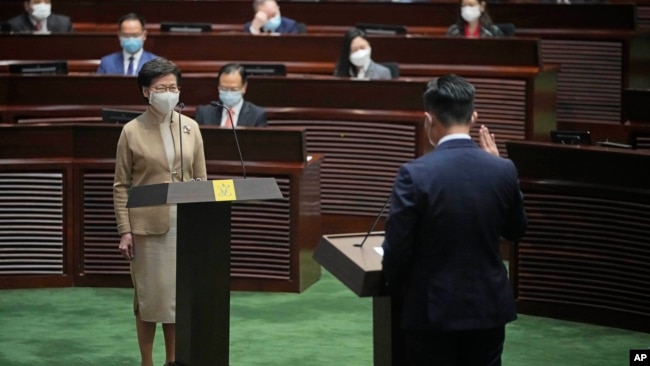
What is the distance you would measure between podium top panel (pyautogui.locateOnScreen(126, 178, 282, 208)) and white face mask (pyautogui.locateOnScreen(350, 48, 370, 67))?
395 centimetres

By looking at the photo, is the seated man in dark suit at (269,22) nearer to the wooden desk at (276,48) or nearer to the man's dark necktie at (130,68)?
the wooden desk at (276,48)

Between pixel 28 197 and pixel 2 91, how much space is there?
47.9 inches

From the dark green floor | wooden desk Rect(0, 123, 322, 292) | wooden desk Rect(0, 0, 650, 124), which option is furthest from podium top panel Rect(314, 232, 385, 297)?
wooden desk Rect(0, 0, 650, 124)

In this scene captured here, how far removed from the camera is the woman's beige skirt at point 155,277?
4824mm

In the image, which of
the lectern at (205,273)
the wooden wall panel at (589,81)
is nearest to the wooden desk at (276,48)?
the wooden wall panel at (589,81)

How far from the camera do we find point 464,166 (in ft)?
11.3

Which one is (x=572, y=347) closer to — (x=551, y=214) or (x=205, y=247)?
(x=551, y=214)

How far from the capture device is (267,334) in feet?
19.6

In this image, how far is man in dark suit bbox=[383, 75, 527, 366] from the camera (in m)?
3.40

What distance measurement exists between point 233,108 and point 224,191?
3.04m

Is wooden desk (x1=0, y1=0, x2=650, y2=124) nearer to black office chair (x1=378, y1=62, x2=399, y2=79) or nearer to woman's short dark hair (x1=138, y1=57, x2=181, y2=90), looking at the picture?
black office chair (x1=378, y1=62, x2=399, y2=79)

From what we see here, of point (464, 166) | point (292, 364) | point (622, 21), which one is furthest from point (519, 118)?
point (464, 166)

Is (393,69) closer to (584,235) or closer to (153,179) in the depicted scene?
(584,235)

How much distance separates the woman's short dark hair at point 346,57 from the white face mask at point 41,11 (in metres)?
2.75
